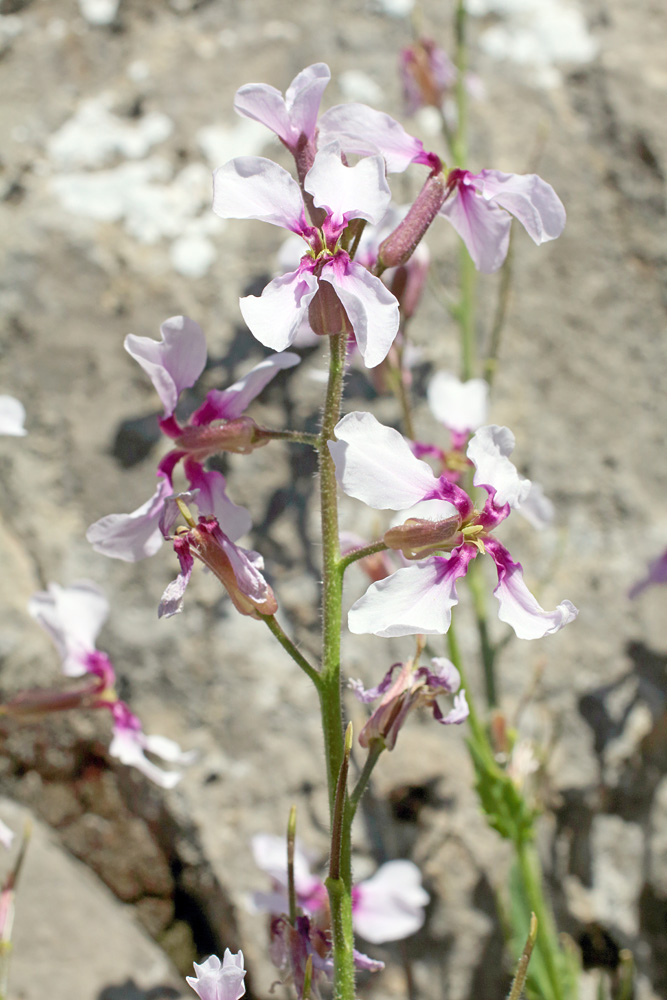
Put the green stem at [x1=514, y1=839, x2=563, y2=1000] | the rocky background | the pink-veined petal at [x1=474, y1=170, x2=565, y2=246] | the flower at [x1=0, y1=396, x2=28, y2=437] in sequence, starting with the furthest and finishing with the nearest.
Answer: the rocky background, the green stem at [x1=514, y1=839, x2=563, y2=1000], the flower at [x1=0, y1=396, x2=28, y2=437], the pink-veined petal at [x1=474, y1=170, x2=565, y2=246]

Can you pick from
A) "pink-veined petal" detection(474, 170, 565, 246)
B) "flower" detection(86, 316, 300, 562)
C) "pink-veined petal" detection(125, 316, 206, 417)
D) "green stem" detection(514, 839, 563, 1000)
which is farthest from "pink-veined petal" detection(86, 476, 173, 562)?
"green stem" detection(514, 839, 563, 1000)

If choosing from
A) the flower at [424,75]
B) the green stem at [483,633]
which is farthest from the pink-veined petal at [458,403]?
the flower at [424,75]

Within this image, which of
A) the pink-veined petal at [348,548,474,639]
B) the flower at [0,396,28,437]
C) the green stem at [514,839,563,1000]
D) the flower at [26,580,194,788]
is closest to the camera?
the pink-veined petal at [348,548,474,639]

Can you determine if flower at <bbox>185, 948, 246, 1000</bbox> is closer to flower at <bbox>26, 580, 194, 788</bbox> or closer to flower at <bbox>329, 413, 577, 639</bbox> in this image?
flower at <bbox>329, 413, 577, 639</bbox>

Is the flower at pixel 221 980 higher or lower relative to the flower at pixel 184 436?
lower

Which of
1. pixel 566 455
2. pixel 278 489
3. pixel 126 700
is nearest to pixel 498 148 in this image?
pixel 566 455

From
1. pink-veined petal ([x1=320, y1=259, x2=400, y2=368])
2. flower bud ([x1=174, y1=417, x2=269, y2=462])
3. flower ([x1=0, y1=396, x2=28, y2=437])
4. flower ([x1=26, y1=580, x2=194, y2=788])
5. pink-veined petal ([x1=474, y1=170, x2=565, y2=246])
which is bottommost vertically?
flower ([x1=26, y1=580, x2=194, y2=788])

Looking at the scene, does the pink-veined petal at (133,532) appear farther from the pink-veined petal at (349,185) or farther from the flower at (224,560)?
the pink-veined petal at (349,185)

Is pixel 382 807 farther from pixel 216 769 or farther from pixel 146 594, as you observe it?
pixel 146 594
